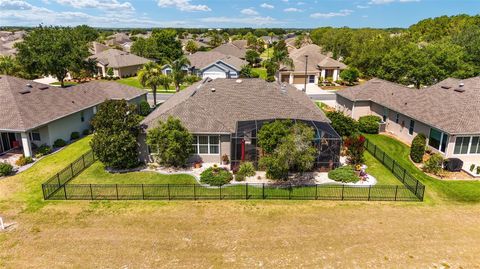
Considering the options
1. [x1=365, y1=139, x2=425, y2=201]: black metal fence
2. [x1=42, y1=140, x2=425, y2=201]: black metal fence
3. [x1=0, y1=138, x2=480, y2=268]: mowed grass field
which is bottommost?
[x1=0, y1=138, x2=480, y2=268]: mowed grass field

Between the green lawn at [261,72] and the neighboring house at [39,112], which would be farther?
the green lawn at [261,72]

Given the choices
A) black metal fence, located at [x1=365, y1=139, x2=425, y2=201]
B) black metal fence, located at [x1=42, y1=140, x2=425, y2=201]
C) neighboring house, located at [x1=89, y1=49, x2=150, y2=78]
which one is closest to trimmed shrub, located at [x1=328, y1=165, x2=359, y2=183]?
black metal fence, located at [x1=42, y1=140, x2=425, y2=201]

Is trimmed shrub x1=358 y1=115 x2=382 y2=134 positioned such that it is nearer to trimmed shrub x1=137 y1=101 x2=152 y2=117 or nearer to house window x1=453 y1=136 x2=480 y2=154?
house window x1=453 y1=136 x2=480 y2=154

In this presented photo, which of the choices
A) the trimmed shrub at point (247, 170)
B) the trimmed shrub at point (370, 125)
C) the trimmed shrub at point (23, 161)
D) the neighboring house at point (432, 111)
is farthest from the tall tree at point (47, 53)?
the trimmed shrub at point (370, 125)

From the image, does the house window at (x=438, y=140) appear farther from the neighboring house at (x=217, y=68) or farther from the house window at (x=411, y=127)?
the neighboring house at (x=217, y=68)

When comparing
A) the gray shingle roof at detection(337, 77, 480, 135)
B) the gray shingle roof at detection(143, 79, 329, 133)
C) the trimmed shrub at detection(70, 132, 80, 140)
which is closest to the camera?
the gray shingle roof at detection(337, 77, 480, 135)

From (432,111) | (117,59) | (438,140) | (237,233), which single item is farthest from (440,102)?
(117,59)

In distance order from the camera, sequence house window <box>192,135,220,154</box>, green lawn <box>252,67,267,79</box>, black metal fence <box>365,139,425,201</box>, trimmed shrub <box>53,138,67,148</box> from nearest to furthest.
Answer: black metal fence <box>365,139,425,201</box> → house window <box>192,135,220,154</box> → trimmed shrub <box>53,138,67,148</box> → green lawn <box>252,67,267,79</box>
